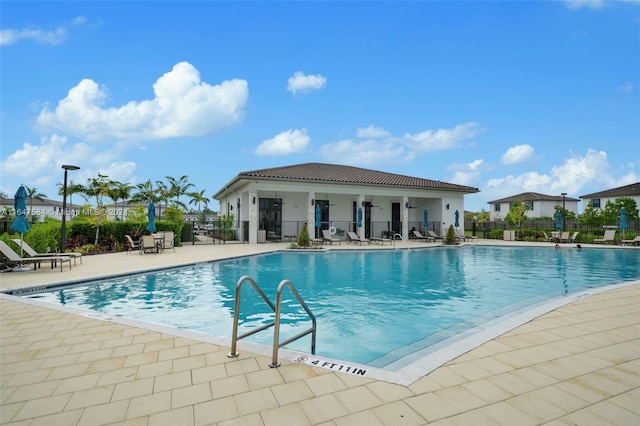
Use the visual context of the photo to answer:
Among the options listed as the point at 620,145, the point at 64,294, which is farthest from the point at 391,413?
the point at 620,145

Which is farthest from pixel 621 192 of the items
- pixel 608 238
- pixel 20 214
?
pixel 20 214

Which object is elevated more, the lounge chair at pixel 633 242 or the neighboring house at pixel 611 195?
the neighboring house at pixel 611 195

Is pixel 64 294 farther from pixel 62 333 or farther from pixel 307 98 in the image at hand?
pixel 307 98

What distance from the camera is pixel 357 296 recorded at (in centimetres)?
809

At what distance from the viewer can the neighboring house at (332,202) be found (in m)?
21.7

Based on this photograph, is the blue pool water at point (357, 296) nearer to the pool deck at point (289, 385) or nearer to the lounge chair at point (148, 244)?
the pool deck at point (289, 385)

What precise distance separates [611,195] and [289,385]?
53534mm

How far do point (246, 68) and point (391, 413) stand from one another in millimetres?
20611

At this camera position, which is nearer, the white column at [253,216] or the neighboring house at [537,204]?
the white column at [253,216]

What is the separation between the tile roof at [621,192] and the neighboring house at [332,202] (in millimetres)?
27006

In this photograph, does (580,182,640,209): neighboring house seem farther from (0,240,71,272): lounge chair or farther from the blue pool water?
(0,240,71,272): lounge chair

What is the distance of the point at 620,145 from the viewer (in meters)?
17.8

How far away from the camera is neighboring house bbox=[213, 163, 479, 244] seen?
21734 millimetres

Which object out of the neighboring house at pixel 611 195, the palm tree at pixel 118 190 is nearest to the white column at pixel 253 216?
the palm tree at pixel 118 190
